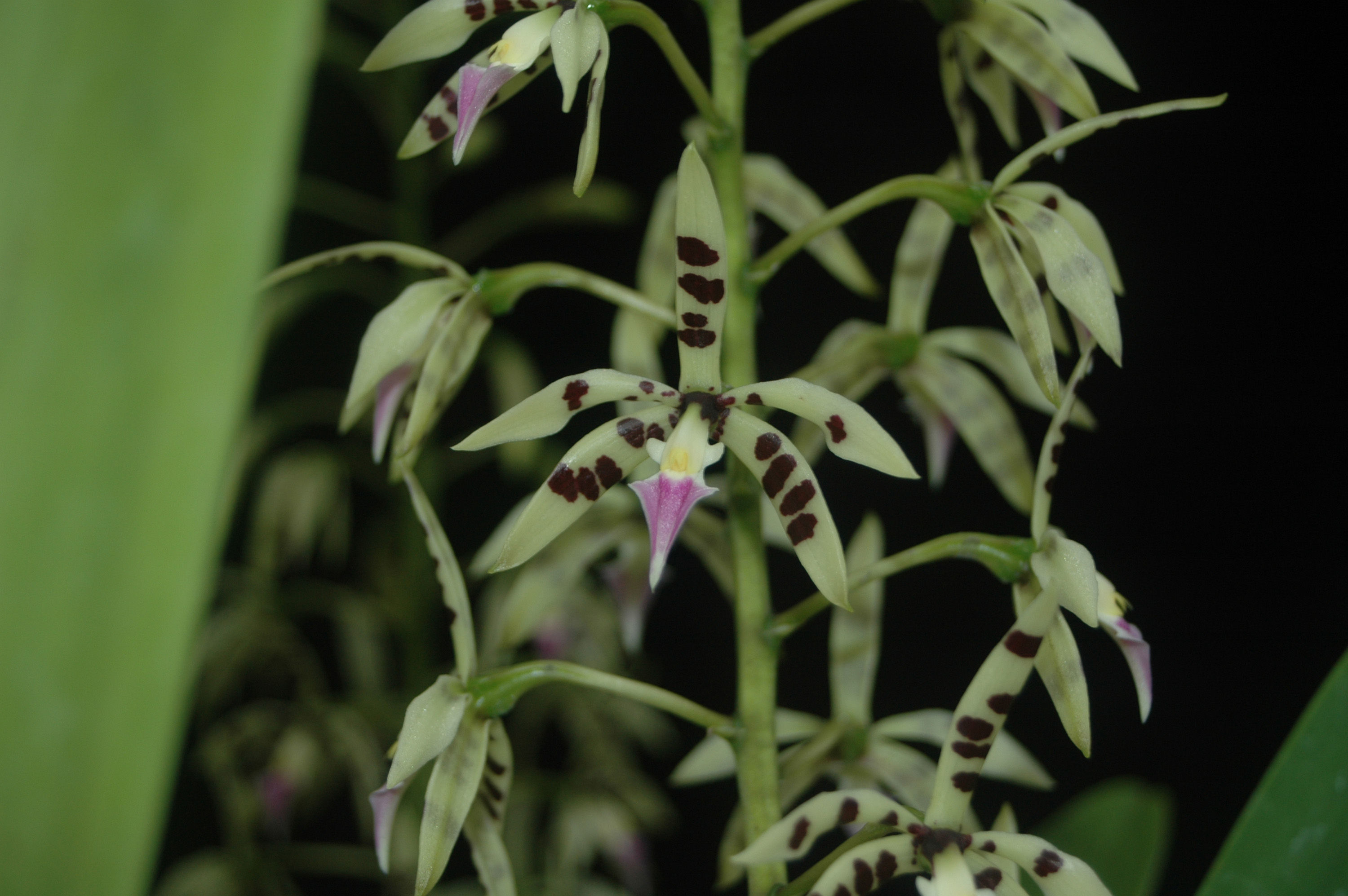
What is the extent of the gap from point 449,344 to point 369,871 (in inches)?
38.0

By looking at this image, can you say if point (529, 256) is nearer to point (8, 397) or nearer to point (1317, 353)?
point (1317, 353)

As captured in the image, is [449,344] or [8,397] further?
[449,344]

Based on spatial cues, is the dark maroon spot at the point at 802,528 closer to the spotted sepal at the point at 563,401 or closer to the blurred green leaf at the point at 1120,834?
the spotted sepal at the point at 563,401

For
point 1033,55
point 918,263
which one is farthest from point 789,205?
point 1033,55

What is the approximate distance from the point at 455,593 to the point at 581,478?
11 centimetres

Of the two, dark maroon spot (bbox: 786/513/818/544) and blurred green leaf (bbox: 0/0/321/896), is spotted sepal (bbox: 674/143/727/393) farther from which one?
blurred green leaf (bbox: 0/0/321/896)

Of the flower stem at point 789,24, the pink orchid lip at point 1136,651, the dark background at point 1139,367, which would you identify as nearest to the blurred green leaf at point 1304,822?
the pink orchid lip at point 1136,651

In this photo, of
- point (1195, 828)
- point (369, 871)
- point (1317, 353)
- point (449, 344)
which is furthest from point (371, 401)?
point (1195, 828)

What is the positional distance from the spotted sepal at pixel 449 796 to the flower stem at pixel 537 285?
26 cm

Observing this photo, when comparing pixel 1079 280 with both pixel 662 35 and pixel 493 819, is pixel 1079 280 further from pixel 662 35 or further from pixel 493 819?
→ pixel 493 819

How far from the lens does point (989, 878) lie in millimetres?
570

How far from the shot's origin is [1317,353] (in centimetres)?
149

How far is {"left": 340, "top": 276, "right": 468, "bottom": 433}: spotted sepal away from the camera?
67 cm

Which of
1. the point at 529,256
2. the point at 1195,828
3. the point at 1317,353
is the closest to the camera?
the point at 1317,353
